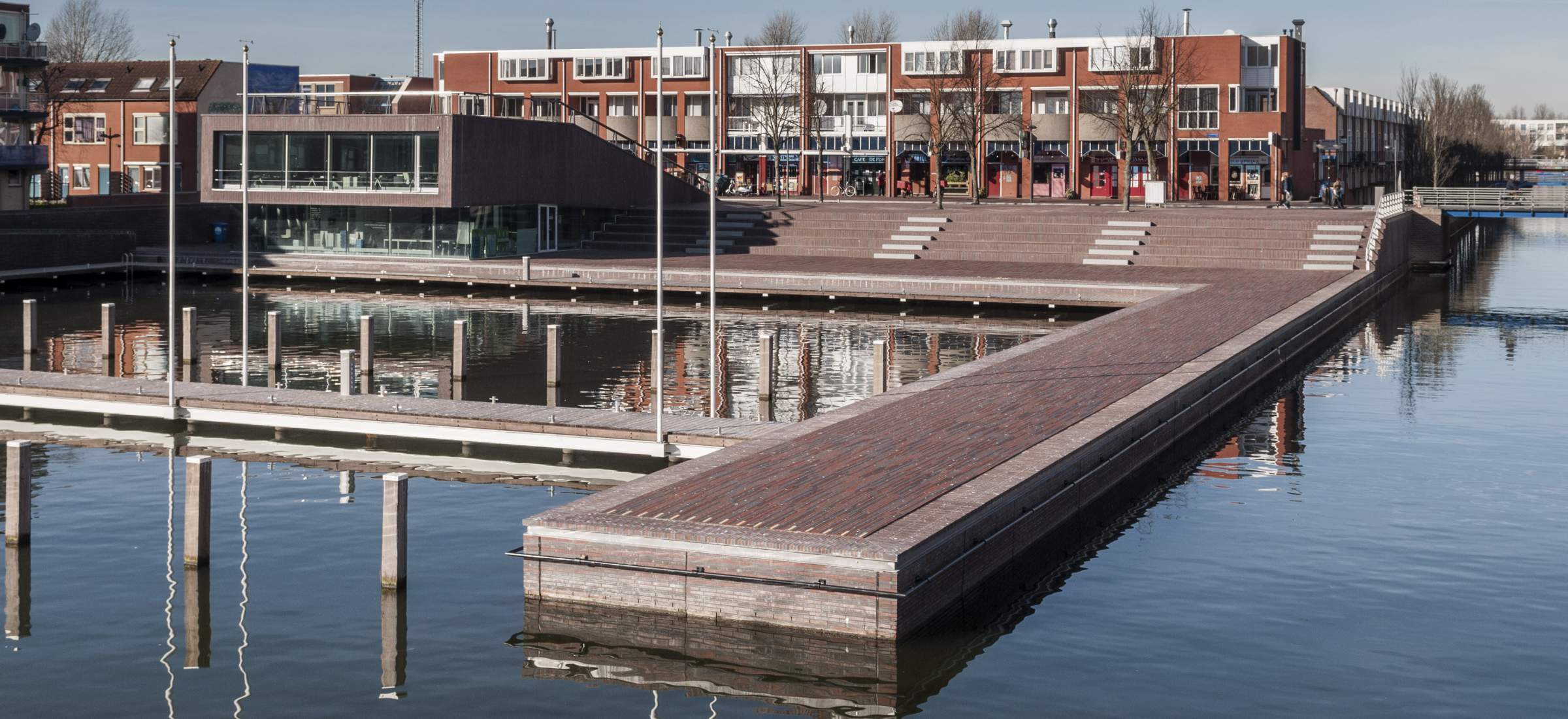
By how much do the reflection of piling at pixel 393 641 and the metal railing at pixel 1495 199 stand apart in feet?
193

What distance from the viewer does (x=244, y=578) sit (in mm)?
19516

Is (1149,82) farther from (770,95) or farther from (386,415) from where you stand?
(386,415)

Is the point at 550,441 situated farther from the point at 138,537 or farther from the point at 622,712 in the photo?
the point at 622,712

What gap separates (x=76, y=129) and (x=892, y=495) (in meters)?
82.3

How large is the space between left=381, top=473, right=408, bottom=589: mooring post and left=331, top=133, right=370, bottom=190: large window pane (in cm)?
4261

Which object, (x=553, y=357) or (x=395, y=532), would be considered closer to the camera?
(x=395, y=532)

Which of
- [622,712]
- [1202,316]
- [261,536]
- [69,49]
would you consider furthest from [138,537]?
[69,49]

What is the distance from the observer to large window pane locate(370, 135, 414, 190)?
58719 millimetres

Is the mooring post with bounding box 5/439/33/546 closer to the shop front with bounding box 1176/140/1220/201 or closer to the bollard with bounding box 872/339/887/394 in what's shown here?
the bollard with bounding box 872/339/887/394

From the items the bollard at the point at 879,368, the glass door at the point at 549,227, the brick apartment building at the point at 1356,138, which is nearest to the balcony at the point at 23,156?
the glass door at the point at 549,227

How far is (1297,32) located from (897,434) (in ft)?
257

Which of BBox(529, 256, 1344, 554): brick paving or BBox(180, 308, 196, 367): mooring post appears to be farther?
BBox(180, 308, 196, 367): mooring post

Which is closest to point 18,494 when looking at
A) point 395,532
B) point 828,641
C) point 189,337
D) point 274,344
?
point 395,532

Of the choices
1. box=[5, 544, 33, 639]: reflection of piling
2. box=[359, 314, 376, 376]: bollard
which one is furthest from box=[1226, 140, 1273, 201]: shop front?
box=[5, 544, 33, 639]: reflection of piling
